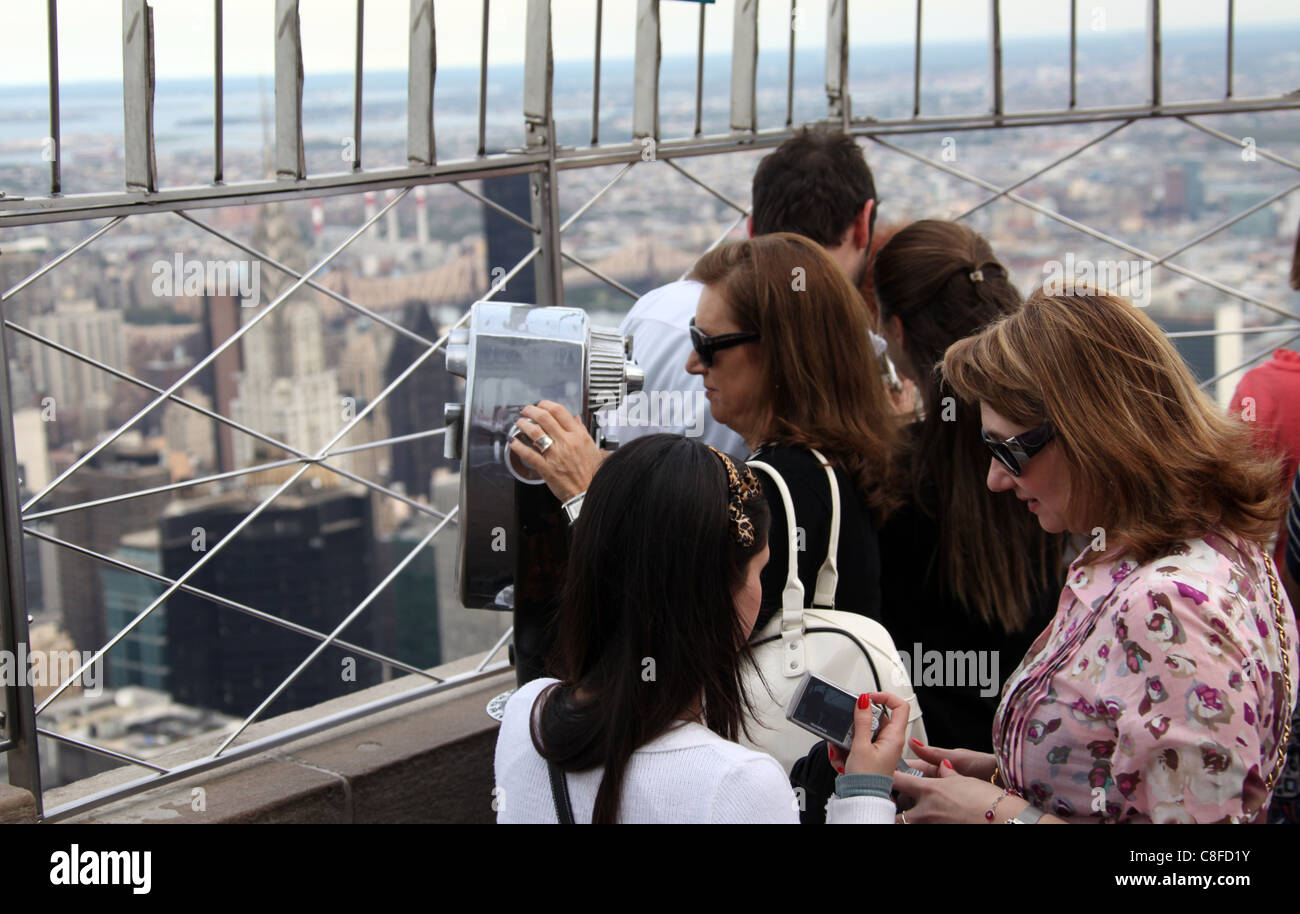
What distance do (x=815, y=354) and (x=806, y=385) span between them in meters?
0.06

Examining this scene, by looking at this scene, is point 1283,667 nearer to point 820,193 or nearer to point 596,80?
point 820,193

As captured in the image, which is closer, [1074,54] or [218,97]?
[218,97]

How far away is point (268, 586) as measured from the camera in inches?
161

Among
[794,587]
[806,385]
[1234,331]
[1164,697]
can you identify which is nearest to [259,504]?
[806,385]

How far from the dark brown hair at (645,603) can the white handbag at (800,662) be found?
0.86 feet

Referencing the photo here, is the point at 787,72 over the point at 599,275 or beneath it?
over

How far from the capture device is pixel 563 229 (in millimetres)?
2943

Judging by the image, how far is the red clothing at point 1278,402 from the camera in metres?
2.22

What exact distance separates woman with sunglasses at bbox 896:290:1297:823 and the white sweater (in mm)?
357

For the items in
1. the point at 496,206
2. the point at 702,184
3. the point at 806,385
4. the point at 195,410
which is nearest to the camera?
the point at 806,385

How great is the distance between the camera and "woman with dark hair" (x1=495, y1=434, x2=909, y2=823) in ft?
4.21

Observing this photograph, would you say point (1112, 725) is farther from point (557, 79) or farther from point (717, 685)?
point (557, 79)

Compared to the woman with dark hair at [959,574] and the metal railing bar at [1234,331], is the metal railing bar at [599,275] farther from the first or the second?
the metal railing bar at [1234,331]

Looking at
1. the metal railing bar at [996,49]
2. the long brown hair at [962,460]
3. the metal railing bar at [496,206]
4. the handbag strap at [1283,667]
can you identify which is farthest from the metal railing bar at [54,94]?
the metal railing bar at [996,49]
